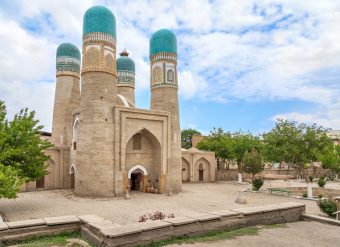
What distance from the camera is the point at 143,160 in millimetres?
22734

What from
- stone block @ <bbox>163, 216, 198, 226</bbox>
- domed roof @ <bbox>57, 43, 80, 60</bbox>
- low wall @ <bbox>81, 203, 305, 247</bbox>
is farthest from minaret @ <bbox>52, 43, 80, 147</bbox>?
→ stone block @ <bbox>163, 216, 198, 226</bbox>

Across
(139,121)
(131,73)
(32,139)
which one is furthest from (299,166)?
(32,139)

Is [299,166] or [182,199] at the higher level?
[299,166]

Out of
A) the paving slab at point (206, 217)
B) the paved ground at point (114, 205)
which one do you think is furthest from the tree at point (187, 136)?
the paving slab at point (206, 217)

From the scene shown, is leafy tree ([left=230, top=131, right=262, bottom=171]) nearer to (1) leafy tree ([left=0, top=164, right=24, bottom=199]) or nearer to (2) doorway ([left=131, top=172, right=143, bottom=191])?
(2) doorway ([left=131, top=172, right=143, bottom=191])

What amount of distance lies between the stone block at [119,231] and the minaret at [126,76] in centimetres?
2463

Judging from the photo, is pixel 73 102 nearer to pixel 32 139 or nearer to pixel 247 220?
pixel 32 139

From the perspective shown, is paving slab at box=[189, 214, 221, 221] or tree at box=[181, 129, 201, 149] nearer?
paving slab at box=[189, 214, 221, 221]

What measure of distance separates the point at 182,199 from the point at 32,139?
31.6 ft

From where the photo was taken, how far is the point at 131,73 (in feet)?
103

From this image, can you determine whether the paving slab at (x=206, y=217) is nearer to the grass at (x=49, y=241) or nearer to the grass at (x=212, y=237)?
the grass at (x=212, y=237)

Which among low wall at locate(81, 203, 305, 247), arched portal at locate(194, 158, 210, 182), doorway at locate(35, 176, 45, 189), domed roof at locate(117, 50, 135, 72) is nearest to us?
low wall at locate(81, 203, 305, 247)

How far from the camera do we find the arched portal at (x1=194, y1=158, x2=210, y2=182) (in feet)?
106

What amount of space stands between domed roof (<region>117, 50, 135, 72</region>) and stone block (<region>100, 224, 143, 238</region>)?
84.0ft
